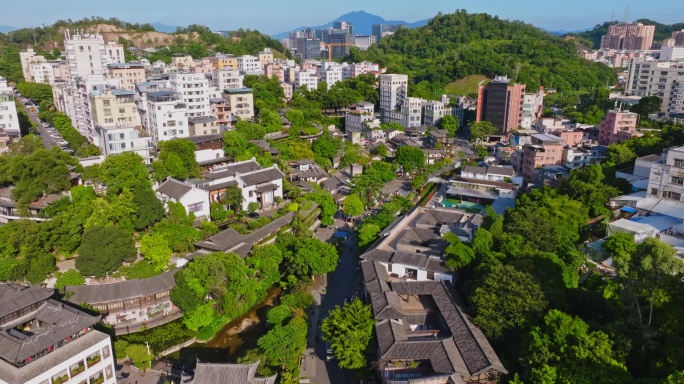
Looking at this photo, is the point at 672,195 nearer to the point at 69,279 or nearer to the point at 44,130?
the point at 69,279

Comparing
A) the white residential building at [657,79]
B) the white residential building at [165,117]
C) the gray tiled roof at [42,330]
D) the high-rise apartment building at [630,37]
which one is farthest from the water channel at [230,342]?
the high-rise apartment building at [630,37]

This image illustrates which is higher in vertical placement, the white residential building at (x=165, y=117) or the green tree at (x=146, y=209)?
the white residential building at (x=165, y=117)

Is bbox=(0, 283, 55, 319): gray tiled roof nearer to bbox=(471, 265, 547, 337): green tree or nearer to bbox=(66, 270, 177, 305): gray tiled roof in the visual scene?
bbox=(66, 270, 177, 305): gray tiled roof

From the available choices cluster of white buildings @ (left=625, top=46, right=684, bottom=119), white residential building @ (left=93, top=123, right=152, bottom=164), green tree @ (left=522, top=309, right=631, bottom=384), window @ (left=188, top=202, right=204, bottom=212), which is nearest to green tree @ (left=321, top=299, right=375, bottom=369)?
green tree @ (left=522, top=309, right=631, bottom=384)

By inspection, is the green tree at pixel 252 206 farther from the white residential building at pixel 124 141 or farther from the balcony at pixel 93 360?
the balcony at pixel 93 360

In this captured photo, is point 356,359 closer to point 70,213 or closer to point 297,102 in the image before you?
point 70,213

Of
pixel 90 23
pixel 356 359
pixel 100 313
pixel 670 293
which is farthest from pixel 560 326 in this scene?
pixel 90 23

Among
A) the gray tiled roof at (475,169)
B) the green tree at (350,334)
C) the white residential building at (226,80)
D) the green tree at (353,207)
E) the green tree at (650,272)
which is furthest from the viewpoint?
the white residential building at (226,80)

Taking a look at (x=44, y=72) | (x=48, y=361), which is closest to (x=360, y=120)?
(x=44, y=72)
